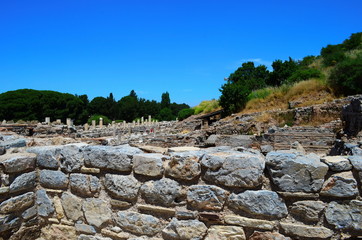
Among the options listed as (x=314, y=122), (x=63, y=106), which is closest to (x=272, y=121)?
(x=314, y=122)

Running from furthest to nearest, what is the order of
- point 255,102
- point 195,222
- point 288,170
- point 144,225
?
1. point 255,102
2. point 144,225
3. point 195,222
4. point 288,170

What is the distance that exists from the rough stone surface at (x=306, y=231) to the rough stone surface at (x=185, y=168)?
74 centimetres

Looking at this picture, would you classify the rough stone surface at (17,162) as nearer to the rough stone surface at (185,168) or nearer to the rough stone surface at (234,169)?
the rough stone surface at (185,168)

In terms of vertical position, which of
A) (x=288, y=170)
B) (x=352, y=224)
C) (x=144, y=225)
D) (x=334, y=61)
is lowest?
(x=144, y=225)

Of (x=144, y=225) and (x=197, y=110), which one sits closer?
(x=144, y=225)

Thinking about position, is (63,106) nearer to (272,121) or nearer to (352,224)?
(272,121)


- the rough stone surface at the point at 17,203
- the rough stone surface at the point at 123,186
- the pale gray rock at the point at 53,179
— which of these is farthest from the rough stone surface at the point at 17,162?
the rough stone surface at the point at 123,186

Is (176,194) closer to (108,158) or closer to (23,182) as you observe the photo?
(108,158)

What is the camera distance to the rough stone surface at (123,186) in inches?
94.3

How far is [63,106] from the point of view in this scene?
41719 mm

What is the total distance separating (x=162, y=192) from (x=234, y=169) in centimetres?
64

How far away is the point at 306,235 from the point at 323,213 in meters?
0.19

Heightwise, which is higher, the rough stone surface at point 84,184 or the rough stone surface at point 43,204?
the rough stone surface at point 84,184

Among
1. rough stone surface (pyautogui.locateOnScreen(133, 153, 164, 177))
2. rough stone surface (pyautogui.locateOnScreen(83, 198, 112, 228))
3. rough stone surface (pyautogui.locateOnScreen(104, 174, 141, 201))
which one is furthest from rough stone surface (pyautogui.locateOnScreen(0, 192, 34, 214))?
rough stone surface (pyautogui.locateOnScreen(133, 153, 164, 177))
